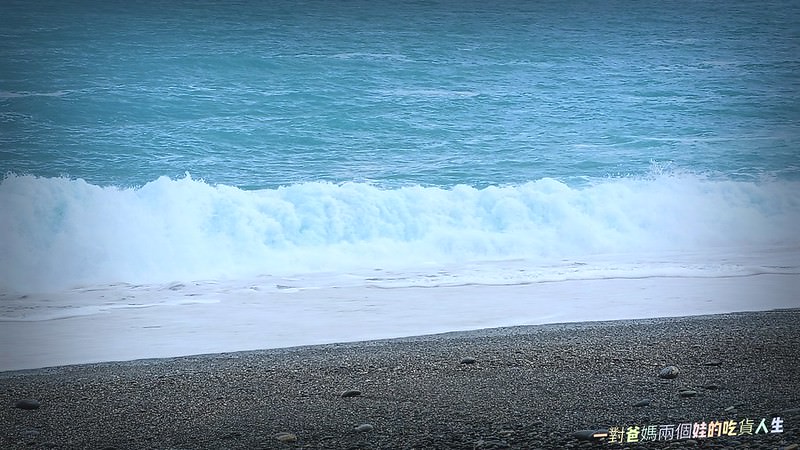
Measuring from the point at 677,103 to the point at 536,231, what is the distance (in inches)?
108

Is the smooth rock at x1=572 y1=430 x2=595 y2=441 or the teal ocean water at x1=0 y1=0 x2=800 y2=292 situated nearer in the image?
the smooth rock at x1=572 y1=430 x2=595 y2=441

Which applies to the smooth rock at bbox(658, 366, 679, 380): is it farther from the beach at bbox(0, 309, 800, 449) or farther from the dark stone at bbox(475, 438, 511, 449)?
the dark stone at bbox(475, 438, 511, 449)

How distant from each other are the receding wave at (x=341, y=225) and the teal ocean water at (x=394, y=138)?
0.02 m

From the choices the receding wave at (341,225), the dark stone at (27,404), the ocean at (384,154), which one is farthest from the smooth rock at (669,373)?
the receding wave at (341,225)

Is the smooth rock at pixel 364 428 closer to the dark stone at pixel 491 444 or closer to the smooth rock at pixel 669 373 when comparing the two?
the dark stone at pixel 491 444

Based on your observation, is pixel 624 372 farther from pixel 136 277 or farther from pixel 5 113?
pixel 5 113

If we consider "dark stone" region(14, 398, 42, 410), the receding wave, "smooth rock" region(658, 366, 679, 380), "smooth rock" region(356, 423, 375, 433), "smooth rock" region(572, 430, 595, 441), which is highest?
the receding wave

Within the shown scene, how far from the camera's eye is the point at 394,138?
6.71 metres

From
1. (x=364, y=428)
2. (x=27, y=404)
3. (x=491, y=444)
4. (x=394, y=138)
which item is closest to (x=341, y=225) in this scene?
(x=394, y=138)

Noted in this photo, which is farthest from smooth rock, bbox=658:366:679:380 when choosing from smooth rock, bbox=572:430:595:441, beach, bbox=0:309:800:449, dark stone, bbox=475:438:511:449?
dark stone, bbox=475:438:511:449

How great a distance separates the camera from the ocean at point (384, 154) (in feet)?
14.5

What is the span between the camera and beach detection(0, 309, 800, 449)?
6.40 ft

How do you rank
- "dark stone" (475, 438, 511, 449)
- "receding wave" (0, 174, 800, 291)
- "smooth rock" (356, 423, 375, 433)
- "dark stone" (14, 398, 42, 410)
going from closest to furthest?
"dark stone" (475, 438, 511, 449), "smooth rock" (356, 423, 375, 433), "dark stone" (14, 398, 42, 410), "receding wave" (0, 174, 800, 291)

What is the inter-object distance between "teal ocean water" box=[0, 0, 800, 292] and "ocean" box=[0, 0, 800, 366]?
0.06ft
